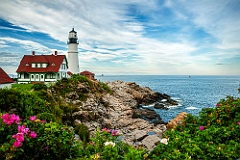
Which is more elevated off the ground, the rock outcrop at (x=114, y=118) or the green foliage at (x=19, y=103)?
the green foliage at (x=19, y=103)

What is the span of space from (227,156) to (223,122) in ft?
7.12

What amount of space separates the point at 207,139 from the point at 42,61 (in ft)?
99.3

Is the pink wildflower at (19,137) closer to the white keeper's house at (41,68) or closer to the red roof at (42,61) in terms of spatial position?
the white keeper's house at (41,68)

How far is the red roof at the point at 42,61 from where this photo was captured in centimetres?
2997

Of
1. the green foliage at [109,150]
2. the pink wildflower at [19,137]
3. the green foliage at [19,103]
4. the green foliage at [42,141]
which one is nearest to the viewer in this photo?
the pink wildflower at [19,137]

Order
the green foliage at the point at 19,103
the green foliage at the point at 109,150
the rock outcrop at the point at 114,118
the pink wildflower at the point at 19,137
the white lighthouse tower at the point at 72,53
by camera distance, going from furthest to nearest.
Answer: the white lighthouse tower at the point at 72,53
the rock outcrop at the point at 114,118
the green foliage at the point at 19,103
the green foliage at the point at 109,150
the pink wildflower at the point at 19,137

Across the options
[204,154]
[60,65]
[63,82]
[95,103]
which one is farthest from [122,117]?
[204,154]

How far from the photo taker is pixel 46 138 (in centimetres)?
330

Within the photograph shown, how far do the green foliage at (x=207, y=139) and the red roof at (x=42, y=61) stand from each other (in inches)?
1078

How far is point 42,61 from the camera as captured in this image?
3033 cm

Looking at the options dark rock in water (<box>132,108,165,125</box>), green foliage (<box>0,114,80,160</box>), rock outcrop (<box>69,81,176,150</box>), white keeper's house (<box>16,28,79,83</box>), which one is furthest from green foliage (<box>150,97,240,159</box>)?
white keeper's house (<box>16,28,79,83</box>)

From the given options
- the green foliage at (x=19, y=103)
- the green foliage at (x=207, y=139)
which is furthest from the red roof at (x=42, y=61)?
the green foliage at (x=207, y=139)

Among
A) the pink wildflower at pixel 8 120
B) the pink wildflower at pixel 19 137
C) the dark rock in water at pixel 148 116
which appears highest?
the pink wildflower at pixel 8 120

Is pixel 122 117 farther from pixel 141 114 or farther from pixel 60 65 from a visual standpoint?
pixel 60 65
